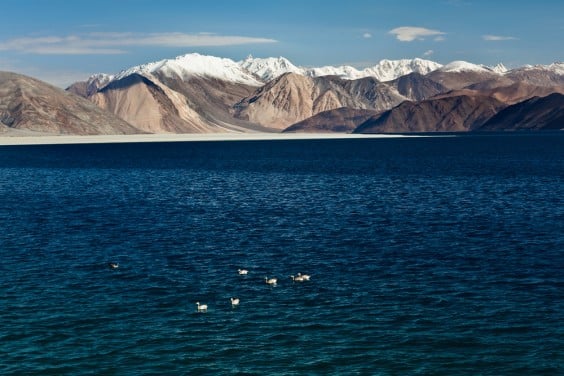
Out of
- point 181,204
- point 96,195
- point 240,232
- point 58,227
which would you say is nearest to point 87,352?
point 240,232

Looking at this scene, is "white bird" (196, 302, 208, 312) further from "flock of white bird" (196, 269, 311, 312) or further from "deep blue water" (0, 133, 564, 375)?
"flock of white bird" (196, 269, 311, 312)

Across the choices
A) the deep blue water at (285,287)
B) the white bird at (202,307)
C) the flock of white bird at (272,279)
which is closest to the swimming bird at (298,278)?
the flock of white bird at (272,279)

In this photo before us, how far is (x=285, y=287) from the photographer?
135ft

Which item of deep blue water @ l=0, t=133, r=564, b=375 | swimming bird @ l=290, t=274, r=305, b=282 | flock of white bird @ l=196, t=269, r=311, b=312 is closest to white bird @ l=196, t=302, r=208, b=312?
deep blue water @ l=0, t=133, r=564, b=375

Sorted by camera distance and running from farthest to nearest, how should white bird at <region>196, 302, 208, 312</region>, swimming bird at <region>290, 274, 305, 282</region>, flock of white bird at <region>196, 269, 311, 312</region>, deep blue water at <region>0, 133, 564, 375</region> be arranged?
swimming bird at <region>290, 274, 305, 282</region> < flock of white bird at <region>196, 269, 311, 312</region> < white bird at <region>196, 302, 208, 312</region> < deep blue water at <region>0, 133, 564, 375</region>

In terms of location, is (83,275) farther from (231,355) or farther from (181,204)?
(181,204)

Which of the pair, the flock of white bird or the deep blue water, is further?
the flock of white bird

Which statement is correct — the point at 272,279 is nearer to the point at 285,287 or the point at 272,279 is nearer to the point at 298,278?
the point at 285,287

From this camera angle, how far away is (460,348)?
3081cm

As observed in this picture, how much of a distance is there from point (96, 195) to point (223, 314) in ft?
211

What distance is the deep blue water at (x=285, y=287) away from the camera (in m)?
30.1

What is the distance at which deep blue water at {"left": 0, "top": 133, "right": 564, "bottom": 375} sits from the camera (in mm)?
30094

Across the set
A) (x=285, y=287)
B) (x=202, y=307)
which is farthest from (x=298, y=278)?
(x=202, y=307)

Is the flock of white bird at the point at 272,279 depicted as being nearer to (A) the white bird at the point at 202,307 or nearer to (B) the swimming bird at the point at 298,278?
(B) the swimming bird at the point at 298,278
